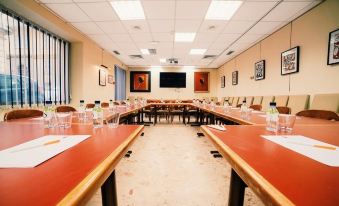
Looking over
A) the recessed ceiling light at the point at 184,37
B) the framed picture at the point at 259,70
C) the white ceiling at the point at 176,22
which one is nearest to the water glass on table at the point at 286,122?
the white ceiling at the point at 176,22

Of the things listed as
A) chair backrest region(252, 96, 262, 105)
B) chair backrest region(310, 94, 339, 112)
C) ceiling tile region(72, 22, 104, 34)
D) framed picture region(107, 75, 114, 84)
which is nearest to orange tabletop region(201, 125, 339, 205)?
chair backrest region(310, 94, 339, 112)

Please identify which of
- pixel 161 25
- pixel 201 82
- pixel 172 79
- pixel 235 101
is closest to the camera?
pixel 161 25

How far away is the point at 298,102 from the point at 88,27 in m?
5.29

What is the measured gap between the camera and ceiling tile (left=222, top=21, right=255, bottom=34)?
13.6 ft

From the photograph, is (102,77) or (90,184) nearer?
(90,184)

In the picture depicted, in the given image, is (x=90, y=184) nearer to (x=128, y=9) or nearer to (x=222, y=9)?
(x=128, y=9)

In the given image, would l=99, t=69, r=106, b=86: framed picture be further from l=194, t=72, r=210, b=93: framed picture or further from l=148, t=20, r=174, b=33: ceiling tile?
l=194, t=72, r=210, b=93: framed picture

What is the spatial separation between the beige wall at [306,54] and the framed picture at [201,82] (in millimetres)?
4545

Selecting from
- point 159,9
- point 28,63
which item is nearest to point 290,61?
point 159,9

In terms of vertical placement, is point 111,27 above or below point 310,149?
above

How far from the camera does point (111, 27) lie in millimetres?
4488

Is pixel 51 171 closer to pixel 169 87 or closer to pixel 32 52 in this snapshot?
pixel 32 52

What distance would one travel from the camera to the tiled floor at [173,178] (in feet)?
5.43

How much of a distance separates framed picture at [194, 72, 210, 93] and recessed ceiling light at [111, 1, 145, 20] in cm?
674
